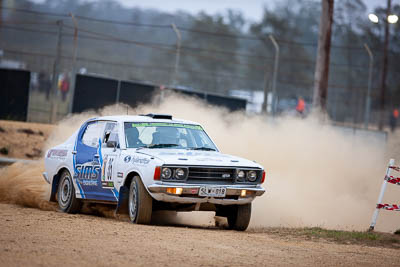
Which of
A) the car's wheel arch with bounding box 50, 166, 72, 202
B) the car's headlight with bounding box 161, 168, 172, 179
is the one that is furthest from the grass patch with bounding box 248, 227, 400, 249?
the car's wheel arch with bounding box 50, 166, 72, 202

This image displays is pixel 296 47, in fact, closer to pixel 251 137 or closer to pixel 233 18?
pixel 233 18

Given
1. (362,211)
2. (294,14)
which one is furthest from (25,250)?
(294,14)

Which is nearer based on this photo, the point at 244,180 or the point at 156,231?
the point at 156,231

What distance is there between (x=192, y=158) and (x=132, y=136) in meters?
1.28

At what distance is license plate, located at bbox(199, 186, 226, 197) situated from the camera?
10.2 meters

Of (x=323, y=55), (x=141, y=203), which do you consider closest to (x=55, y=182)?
(x=141, y=203)

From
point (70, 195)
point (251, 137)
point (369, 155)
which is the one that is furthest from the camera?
point (369, 155)

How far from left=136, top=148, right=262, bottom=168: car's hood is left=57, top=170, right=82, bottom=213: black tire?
1.90 metres

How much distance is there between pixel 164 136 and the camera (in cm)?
1127

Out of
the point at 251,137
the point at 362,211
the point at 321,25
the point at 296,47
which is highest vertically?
the point at 296,47

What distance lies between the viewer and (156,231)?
9570mm

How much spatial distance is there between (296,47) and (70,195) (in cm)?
7363

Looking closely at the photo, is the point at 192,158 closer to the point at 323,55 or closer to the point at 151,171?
the point at 151,171

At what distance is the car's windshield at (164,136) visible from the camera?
11148 millimetres
